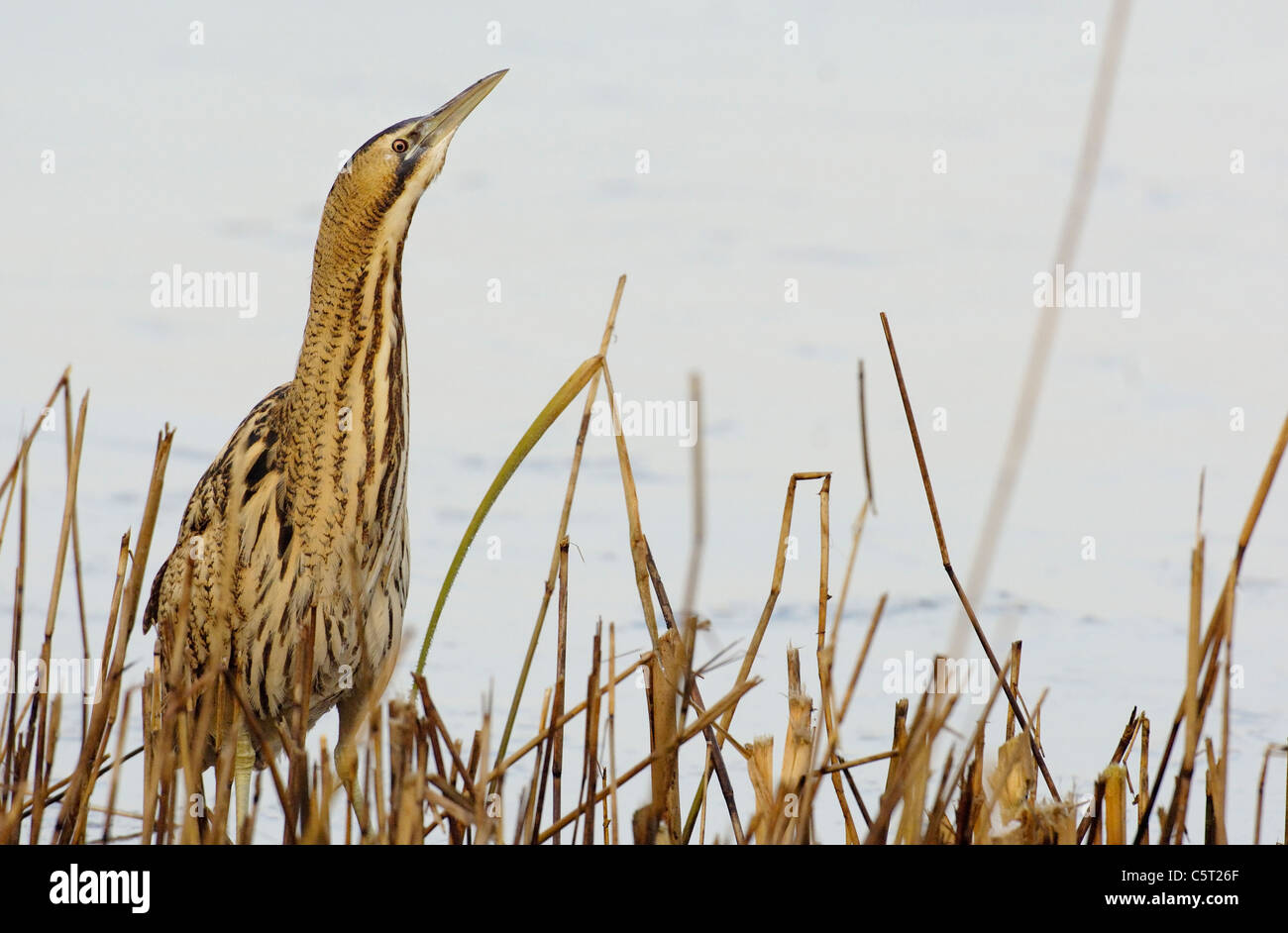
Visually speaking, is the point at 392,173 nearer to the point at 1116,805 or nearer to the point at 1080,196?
the point at 1116,805

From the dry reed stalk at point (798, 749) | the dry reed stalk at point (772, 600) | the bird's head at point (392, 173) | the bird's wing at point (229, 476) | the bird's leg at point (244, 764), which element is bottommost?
the bird's leg at point (244, 764)

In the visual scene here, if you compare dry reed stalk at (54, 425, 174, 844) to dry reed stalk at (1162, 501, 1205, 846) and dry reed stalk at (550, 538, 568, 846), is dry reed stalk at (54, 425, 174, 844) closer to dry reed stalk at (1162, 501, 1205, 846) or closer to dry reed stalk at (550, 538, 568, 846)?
dry reed stalk at (550, 538, 568, 846)

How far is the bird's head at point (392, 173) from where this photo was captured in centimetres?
293

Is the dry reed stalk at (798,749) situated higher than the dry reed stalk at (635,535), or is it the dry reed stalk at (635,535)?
the dry reed stalk at (635,535)

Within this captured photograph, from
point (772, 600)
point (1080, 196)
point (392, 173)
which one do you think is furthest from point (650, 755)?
point (392, 173)

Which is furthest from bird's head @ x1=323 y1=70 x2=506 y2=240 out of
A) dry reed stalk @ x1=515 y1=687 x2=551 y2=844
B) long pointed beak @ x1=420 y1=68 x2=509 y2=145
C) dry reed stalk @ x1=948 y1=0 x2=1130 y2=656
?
dry reed stalk @ x1=948 y1=0 x2=1130 y2=656

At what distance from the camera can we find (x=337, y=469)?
2.99 meters

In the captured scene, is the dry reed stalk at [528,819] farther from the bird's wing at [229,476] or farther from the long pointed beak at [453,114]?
the long pointed beak at [453,114]

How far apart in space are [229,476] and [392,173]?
2.20ft

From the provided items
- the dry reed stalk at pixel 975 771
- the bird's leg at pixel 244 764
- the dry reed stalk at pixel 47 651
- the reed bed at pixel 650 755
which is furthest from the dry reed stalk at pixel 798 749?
the bird's leg at pixel 244 764

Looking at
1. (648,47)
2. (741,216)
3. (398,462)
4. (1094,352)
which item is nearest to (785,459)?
(1094,352)

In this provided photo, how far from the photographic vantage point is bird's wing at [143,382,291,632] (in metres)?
3.07
